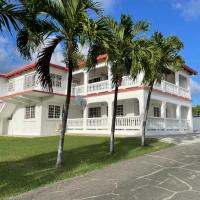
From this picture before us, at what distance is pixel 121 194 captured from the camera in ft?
18.9

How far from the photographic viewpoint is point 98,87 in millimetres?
21922

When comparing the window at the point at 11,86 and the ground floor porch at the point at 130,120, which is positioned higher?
the window at the point at 11,86

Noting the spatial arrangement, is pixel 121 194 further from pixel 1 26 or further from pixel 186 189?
pixel 1 26

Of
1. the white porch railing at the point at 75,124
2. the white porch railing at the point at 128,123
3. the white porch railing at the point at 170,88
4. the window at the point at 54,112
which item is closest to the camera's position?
the white porch railing at the point at 128,123

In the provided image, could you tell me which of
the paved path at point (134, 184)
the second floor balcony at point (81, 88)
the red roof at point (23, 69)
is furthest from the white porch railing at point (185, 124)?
the paved path at point (134, 184)

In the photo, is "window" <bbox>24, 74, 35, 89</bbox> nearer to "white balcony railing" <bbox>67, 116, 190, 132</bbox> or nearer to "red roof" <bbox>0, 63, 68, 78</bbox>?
"red roof" <bbox>0, 63, 68, 78</bbox>

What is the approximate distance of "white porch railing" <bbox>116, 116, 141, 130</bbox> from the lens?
58.9 ft

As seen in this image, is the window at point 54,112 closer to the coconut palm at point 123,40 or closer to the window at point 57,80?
the window at point 57,80

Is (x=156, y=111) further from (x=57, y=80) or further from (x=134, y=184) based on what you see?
(x=134, y=184)

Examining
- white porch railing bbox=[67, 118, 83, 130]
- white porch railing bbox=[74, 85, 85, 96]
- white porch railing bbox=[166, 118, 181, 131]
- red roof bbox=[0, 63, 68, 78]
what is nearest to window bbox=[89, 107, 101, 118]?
white porch railing bbox=[74, 85, 85, 96]

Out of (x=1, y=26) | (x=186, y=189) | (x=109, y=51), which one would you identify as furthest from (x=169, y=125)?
(x=1, y=26)

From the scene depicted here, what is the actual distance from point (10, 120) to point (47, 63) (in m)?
18.9

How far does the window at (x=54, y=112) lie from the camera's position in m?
22.7

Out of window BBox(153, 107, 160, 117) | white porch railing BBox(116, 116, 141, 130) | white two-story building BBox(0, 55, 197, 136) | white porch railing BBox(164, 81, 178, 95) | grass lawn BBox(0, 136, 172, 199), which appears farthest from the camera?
window BBox(153, 107, 160, 117)
